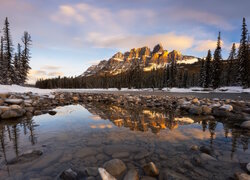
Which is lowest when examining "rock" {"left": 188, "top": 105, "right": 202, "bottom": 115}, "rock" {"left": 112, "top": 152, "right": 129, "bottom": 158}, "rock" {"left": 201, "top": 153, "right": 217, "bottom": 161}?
"rock" {"left": 112, "top": 152, "right": 129, "bottom": 158}

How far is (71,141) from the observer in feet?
15.0

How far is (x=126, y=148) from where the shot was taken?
4.08 meters

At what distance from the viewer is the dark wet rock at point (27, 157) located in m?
3.24

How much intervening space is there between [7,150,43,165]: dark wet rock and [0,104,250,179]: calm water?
106 mm

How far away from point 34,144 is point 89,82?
121 meters

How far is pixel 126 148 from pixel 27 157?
2.61m

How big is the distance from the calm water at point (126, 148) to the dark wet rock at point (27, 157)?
11 centimetres

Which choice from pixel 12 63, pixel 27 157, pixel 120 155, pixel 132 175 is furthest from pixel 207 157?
pixel 12 63

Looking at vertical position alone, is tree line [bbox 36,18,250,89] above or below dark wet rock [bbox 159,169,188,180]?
above

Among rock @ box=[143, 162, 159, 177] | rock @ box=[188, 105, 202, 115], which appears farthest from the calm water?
rock @ box=[188, 105, 202, 115]

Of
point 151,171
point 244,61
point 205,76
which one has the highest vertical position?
point 244,61

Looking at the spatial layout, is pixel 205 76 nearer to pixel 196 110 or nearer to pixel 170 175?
pixel 196 110

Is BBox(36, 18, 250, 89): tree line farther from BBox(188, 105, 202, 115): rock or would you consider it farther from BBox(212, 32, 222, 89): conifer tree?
BBox(188, 105, 202, 115): rock

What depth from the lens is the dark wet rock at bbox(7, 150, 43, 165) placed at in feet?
10.6
